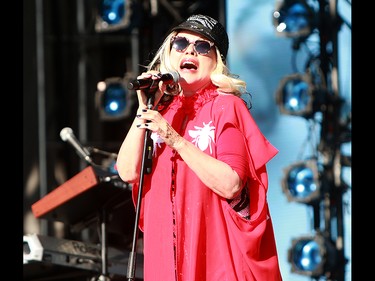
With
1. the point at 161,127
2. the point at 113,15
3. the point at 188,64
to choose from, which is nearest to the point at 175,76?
the point at 188,64

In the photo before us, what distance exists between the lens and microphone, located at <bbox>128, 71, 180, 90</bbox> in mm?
3174

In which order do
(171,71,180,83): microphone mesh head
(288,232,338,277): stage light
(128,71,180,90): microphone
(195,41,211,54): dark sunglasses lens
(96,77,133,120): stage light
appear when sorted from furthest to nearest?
(96,77,133,120): stage light < (288,232,338,277): stage light < (195,41,211,54): dark sunglasses lens < (171,71,180,83): microphone mesh head < (128,71,180,90): microphone

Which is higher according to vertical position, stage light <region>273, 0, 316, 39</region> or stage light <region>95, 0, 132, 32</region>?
stage light <region>95, 0, 132, 32</region>

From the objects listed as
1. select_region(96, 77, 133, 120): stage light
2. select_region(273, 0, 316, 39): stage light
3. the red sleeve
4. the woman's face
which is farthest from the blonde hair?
select_region(96, 77, 133, 120): stage light

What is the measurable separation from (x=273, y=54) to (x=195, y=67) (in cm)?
269

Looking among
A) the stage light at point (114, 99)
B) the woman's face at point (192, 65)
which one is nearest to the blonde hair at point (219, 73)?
the woman's face at point (192, 65)

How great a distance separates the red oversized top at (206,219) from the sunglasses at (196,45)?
0.63ft

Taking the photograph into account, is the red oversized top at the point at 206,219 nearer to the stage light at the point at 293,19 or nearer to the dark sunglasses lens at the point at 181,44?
the dark sunglasses lens at the point at 181,44

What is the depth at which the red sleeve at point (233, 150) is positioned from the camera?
3.23m

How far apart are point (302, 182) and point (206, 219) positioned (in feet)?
8.71

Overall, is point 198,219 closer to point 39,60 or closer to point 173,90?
point 173,90

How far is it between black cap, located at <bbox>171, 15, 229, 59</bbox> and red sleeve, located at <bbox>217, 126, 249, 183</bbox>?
361 mm

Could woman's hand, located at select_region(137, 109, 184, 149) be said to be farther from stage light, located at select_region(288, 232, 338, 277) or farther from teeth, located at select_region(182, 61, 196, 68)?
stage light, located at select_region(288, 232, 338, 277)

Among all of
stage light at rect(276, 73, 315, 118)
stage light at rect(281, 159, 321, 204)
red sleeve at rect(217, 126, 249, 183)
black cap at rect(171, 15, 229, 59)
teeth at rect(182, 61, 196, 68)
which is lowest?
red sleeve at rect(217, 126, 249, 183)
